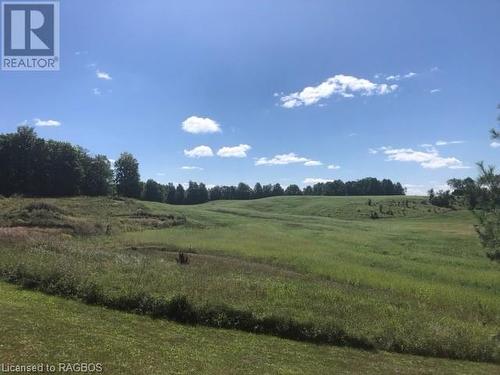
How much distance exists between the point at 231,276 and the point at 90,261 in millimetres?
→ 6944

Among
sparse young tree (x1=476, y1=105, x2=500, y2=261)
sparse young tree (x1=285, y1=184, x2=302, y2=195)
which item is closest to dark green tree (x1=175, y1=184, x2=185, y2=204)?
sparse young tree (x1=285, y1=184, x2=302, y2=195)

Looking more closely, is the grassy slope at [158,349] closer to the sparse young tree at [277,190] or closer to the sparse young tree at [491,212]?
the sparse young tree at [491,212]

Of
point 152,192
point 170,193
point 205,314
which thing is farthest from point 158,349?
point 170,193

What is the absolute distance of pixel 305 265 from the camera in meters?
28.7

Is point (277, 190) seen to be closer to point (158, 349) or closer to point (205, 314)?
point (205, 314)

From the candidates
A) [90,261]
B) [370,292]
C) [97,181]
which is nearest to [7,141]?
[97,181]

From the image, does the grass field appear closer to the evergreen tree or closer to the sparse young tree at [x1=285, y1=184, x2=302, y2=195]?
the evergreen tree

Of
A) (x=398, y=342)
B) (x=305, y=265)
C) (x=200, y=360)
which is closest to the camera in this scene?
(x=200, y=360)

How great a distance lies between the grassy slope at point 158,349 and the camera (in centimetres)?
991

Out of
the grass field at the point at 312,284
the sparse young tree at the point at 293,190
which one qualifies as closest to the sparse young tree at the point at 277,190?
the sparse young tree at the point at 293,190

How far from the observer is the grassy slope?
991 centimetres

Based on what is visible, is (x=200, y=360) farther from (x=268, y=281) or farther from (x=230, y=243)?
(x=230, y=243)

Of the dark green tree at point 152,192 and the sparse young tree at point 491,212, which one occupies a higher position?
the dark green tree at point 152,192

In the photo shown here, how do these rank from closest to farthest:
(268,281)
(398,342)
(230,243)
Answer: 1. (398,342)
2. (268,281)
3. (230,243)
